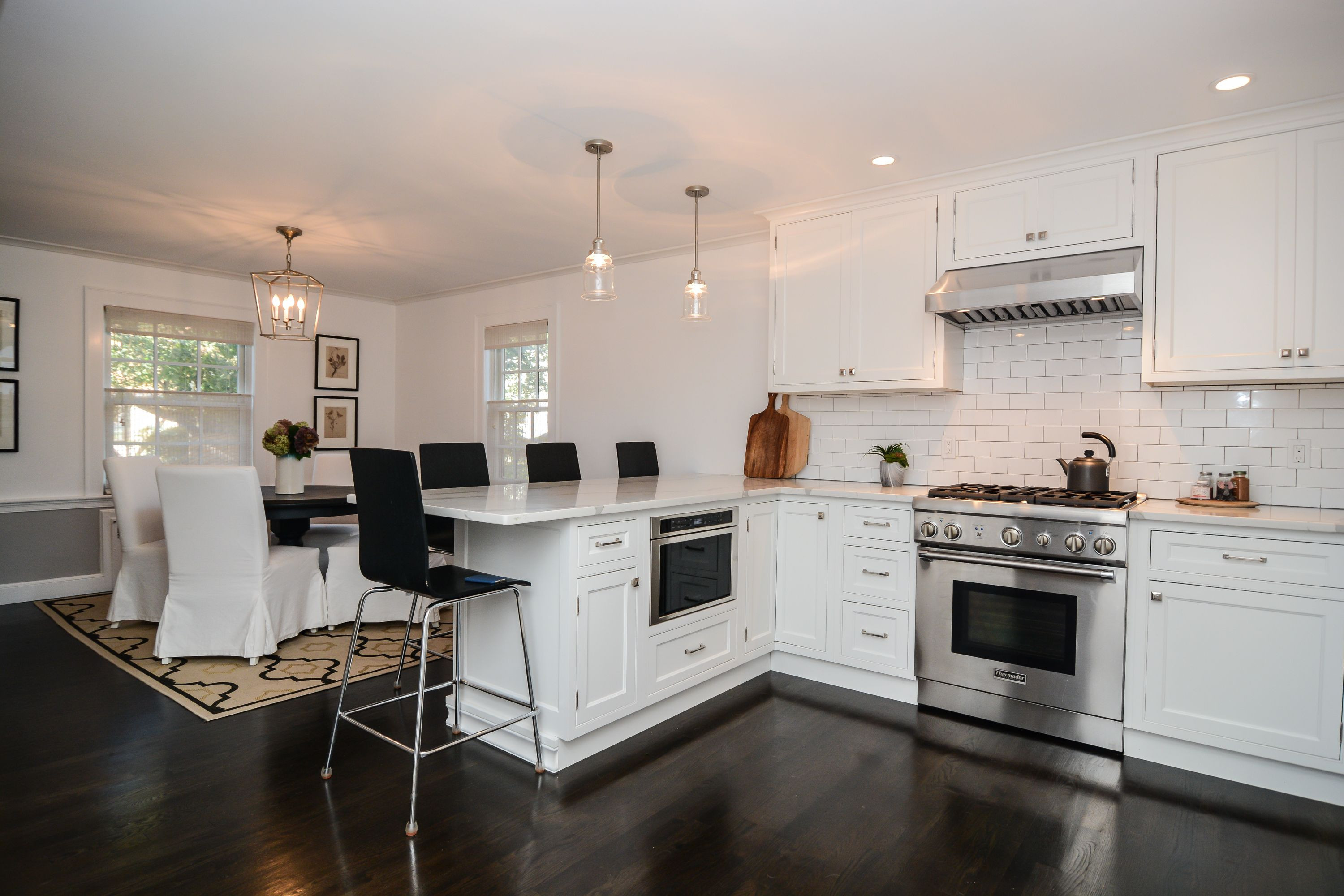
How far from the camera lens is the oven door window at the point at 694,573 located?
2932 mm

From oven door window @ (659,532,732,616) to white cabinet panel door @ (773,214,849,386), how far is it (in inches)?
44.2

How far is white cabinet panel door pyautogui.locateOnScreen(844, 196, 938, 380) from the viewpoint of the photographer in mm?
3482

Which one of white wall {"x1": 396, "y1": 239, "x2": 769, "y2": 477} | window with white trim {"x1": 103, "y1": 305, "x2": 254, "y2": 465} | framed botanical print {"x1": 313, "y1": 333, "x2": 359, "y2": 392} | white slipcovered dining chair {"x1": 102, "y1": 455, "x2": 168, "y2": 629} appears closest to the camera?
white slipcovered dining chair {"x1": 102, "y1": 455, "x2": 168, "y2": 629}

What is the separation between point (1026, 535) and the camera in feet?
9.55

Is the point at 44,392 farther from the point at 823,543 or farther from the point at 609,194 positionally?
the point at 823,543

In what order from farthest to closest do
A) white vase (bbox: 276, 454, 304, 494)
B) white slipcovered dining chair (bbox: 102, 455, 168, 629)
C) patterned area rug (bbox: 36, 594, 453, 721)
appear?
white vase (bbox: 276, 454, 304, 494) → white slipcovered dining chair (bbox: 102, 455, 168, 629) → patterned area rug (bbox: 36, 594, 453, 721)

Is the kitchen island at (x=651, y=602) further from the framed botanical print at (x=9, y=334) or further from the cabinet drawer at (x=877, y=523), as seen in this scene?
the framed botanical print at (x=9, y=334)

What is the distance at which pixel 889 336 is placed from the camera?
358cm

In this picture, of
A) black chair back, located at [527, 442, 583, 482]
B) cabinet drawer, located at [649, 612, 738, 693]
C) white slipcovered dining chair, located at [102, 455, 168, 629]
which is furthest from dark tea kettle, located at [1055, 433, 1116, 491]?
white slipcovered dining chair, located at [102, 455, 168, 629]

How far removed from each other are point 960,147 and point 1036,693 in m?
2.26

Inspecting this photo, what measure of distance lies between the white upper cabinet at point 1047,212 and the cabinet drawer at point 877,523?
122 centimetres

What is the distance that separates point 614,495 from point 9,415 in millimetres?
4468

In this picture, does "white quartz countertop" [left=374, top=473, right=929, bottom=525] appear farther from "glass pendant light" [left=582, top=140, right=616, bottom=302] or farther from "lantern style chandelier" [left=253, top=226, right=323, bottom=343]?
"lantern style chandelier" [left=253, top=226, right=323, bottom=343]

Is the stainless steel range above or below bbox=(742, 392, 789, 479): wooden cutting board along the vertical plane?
below
